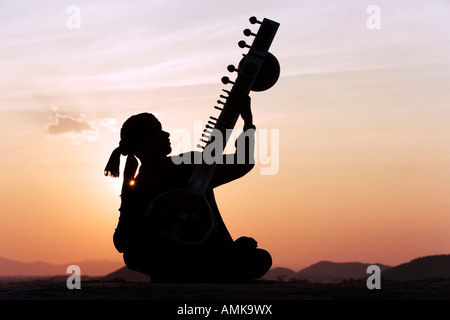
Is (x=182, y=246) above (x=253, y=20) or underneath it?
underneath

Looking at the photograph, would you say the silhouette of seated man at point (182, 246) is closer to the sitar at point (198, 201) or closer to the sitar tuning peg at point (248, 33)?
the sitar at point (198, 201)

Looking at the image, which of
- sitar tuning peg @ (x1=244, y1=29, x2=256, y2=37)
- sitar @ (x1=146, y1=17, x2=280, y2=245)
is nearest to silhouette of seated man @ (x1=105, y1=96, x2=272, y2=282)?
sitar @ (x1=146, y1=17, x2=280, y2=245)

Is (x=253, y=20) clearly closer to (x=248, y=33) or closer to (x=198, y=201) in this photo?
(x=248, y=33)

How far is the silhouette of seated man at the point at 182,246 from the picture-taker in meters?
12.2

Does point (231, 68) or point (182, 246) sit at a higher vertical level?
point (231, 68)

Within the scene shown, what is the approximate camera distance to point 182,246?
12203 millimetres

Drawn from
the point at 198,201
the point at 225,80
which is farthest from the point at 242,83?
the point at 198,201

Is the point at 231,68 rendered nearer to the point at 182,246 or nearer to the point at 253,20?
the point at 253,20

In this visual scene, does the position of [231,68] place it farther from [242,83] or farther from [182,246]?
[182,246]

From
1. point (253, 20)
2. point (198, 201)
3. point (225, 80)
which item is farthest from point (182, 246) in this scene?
point (253, 20)

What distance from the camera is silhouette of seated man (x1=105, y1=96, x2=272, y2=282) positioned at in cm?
1218

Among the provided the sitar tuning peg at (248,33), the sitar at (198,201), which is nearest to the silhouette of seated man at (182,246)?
the sitar at (198,201)
